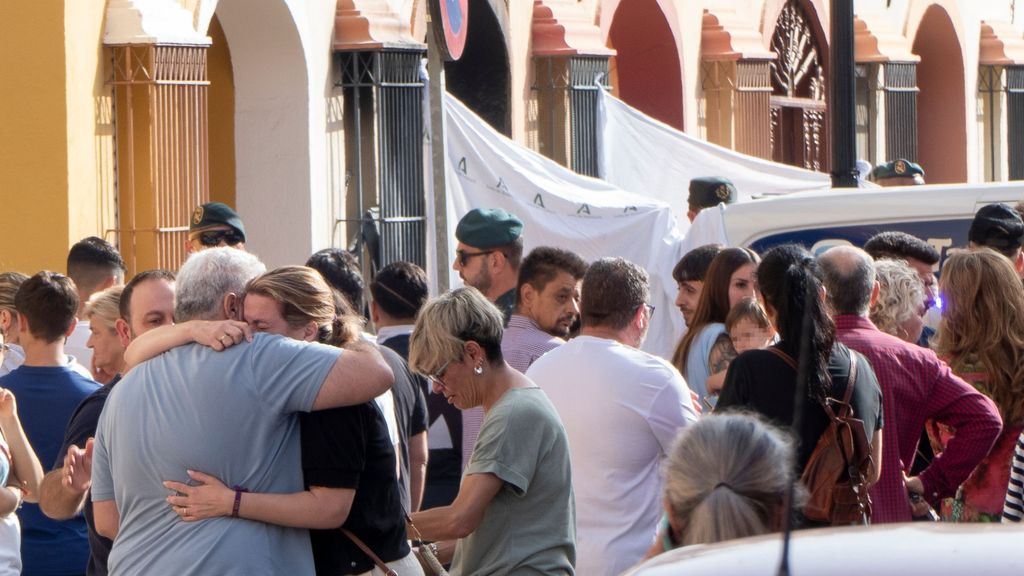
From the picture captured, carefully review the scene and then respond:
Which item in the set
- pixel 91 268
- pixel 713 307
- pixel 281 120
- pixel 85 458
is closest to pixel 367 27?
pixel 281 120

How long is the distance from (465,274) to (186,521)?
2.92m

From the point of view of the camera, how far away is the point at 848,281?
5.18 metres

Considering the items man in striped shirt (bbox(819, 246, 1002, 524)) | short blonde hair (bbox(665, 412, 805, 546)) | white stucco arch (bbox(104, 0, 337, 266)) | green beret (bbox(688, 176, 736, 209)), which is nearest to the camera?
short blonde hair (bbox(665, 412, 805, 546))

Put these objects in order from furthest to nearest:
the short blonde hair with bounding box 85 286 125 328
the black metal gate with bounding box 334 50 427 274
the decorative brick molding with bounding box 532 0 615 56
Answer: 1. the decorative brick molding with bounding box 532 0 615 56
2. the black metal gate with bounding box 334 50 427 274
3. the short blonde hair with bounding box 85 286 125 328

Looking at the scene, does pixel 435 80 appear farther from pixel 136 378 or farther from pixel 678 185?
pixel 678 185

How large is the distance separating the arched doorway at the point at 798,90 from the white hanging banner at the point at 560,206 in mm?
9078

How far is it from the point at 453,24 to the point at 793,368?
2805 millimetres

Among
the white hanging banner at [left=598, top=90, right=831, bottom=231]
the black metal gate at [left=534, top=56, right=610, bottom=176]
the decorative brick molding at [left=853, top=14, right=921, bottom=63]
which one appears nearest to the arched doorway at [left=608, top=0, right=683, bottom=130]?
the black metal gate at [left=534, top=56, right=610, bottom=176]

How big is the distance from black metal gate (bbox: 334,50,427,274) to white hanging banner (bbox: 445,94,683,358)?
2.64 m

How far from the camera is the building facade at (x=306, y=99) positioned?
916cm

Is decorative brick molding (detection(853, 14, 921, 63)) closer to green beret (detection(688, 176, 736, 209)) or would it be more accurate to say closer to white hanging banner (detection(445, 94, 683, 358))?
green beret (detection(688, 176, 736, 209))

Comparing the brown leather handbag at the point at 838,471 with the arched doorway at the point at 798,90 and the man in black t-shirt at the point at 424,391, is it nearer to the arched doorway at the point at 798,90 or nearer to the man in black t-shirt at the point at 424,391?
the man in black t-shirt at the point at 424,391

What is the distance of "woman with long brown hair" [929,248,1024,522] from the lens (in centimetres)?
531

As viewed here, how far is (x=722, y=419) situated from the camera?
130 inches
